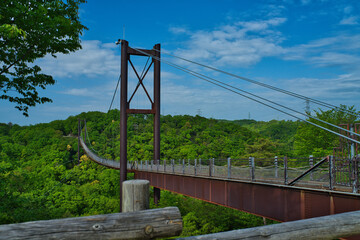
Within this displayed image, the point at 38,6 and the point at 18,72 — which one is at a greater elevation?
the point at 38,6

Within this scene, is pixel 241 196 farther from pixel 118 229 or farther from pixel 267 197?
pixel 118 229

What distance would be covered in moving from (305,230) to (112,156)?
68.3m

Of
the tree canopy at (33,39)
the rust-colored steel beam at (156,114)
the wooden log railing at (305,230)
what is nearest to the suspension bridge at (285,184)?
the wooden log railing at (305,230)

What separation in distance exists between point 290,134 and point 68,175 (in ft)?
168

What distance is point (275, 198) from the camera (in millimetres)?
9680

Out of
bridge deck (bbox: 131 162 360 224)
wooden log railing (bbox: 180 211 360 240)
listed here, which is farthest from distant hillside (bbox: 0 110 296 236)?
wooden log railing (bbox: 180 211 360 240)

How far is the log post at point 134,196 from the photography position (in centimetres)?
222

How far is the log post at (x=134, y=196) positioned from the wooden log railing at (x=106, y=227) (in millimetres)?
199

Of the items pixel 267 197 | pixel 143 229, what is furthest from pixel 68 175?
pixel 143 229

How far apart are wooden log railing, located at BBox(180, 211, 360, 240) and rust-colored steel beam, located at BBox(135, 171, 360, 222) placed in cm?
562

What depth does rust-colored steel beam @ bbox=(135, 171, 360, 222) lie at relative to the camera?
771 cm

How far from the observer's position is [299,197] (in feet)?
28.8

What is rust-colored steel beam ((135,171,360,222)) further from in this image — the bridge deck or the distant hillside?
the distant hillside

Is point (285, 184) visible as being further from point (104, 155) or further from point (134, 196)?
point (104, 155)
